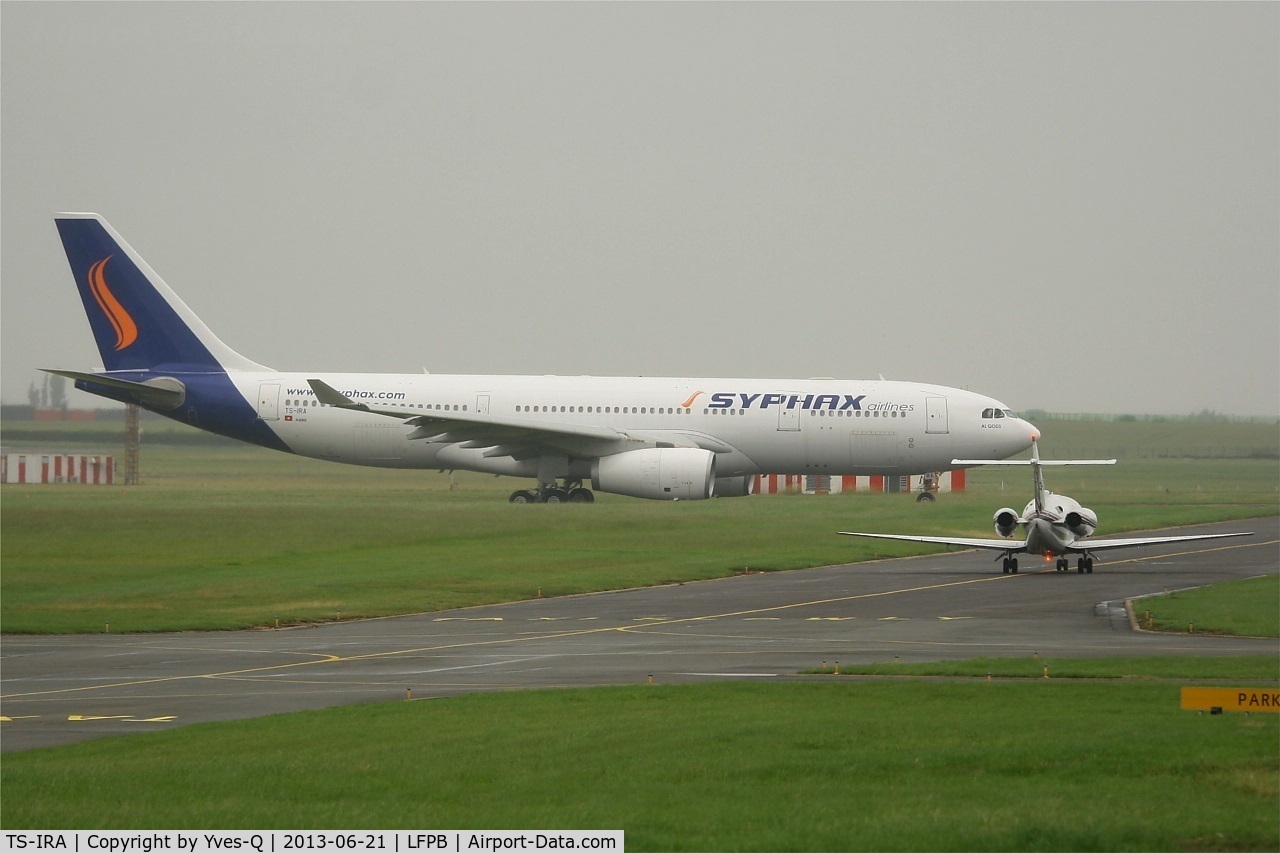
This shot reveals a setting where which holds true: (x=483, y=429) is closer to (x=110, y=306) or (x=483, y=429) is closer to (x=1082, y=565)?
(x=110, y=306)

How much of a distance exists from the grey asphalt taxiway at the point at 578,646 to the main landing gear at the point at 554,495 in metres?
14.9

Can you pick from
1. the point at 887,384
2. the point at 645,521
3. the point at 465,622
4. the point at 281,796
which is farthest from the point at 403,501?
the point at 281,796

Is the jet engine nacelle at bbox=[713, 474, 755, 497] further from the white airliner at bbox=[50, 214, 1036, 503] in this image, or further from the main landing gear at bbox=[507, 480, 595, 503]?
the main landing gear at bbox=[507, 480, 595, 503]

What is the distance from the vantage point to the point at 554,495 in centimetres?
4472

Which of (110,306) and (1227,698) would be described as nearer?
(1227,698)

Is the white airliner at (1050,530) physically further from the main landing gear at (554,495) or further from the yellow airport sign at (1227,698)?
the yellow airport sign at (1227,698)

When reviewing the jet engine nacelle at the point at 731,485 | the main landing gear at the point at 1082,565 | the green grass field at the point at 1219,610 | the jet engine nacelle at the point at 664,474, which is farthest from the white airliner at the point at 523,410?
the green grass field at the point at 1219,610

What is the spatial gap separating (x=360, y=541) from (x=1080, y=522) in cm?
1565

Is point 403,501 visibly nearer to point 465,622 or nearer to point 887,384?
point 887,384

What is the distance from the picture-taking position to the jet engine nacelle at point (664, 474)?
42250 millimetres

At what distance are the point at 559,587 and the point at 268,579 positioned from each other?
557 centimetres

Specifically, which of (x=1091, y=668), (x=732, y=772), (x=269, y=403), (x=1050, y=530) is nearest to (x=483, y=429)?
(x=269, y=403)

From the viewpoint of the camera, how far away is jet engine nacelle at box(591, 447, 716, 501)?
42250 mm
